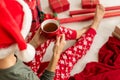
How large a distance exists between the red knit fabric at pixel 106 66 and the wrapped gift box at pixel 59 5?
14.2 inches

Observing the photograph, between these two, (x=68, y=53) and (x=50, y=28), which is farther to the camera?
(x=68, y=53)

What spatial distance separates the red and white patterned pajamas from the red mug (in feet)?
0.46

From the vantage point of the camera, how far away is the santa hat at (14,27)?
709 mm

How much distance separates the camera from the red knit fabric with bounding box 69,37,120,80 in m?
1.23

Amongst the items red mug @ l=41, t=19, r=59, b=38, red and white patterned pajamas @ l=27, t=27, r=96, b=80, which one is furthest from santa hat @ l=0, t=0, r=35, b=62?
red and white patterned pajamas @ l=27, t=27, r=96, b=80

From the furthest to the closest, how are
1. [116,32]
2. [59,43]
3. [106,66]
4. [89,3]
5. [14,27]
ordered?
[89,3], [116,32], [106,66], [59,43], [14,27]

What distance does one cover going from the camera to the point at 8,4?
30.3 inches

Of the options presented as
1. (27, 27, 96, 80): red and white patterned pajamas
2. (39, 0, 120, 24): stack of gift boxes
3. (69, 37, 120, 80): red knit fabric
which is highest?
(39, 0, 120, 24): stack of gift boxes

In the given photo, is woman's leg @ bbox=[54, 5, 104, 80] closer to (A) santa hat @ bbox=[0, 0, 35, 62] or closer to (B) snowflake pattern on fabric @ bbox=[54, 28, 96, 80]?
(B) snowflake pattern on fabric @ bbox=[54, 28, 96, 80]

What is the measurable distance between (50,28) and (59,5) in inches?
17.9

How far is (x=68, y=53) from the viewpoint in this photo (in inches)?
50.4

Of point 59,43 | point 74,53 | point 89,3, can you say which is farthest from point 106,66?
point 89,3

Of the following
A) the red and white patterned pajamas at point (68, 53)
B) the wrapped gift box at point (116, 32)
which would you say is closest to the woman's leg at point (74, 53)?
the red and white patterned pajamas at point (68, 53)

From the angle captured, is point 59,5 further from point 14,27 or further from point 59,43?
point 14,27
